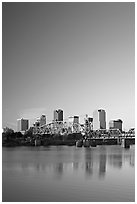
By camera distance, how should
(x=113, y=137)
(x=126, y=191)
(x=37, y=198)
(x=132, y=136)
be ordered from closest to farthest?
(x=37, y=198) < (x=126, y=191) < (x=132, y=136) < (x=113, y=137)

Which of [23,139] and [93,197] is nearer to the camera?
[93,197]

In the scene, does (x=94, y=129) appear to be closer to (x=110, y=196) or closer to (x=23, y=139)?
(x=23, y=139)

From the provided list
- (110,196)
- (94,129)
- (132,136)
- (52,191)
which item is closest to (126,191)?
(110,196)

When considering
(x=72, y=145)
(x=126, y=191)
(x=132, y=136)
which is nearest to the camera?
(x=126, y=191)

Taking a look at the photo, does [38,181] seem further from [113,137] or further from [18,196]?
[113,137]

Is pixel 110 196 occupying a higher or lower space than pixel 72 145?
higher

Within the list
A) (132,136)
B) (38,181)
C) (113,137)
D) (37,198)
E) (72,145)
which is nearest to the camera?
(37,198)

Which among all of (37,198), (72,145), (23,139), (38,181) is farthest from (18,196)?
(72,145)

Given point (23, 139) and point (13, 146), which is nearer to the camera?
point (13, 146)

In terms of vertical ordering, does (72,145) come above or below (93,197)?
below
